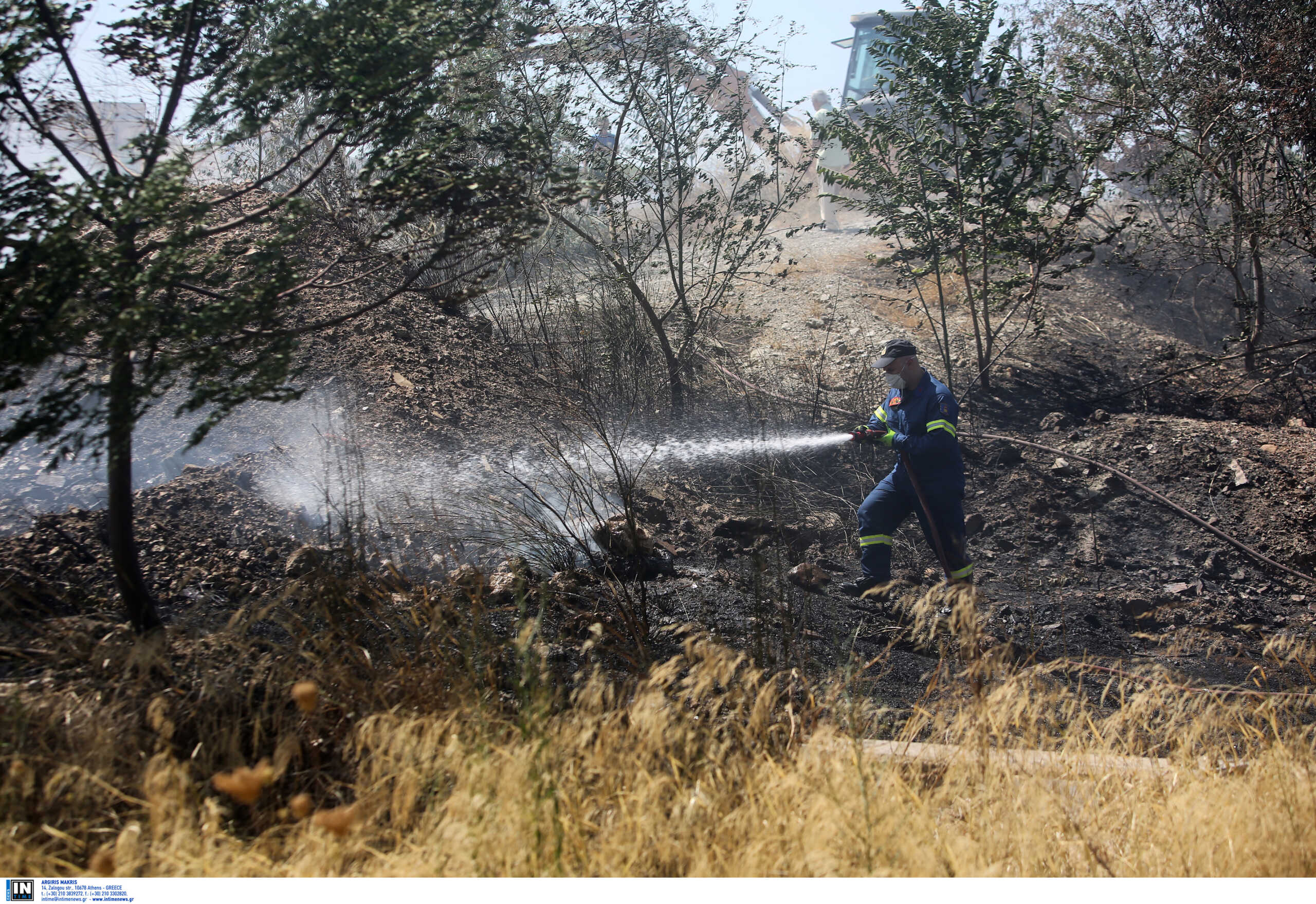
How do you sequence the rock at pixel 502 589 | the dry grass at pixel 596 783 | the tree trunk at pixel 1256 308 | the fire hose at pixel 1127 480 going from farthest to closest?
the tree trunk at pixel 1256 308 < the fire hose at pixel 1127 480 < the rock at pixel 502 589 < the dry grass at pixel 596 783

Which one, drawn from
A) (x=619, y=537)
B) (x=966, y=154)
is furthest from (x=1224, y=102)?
(x=619, y=537)

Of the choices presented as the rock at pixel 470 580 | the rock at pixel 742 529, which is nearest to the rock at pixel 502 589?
the rock at pixel 470 580

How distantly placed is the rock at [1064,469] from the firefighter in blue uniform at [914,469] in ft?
10.8

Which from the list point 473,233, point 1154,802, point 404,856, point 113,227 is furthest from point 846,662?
point 113,227

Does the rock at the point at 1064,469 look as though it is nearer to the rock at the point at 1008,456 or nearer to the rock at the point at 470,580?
the rock at the point at 1008,456

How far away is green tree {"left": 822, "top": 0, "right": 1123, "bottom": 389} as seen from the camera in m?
8.12

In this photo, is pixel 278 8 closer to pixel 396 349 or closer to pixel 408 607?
pixel 408 607

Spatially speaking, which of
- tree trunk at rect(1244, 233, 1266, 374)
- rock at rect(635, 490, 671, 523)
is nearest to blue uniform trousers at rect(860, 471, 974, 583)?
rock at rect(635, 490, 671, 523)

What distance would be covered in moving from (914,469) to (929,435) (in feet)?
0.79

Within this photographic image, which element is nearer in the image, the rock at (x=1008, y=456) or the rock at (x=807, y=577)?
the rock at (x=807, y=577)

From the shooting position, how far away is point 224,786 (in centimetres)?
198

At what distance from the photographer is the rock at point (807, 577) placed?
523 cm

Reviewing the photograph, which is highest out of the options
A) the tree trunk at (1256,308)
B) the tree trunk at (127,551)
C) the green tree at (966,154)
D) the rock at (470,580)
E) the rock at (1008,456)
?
the green tree at (966,154)

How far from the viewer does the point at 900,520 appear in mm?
5480
